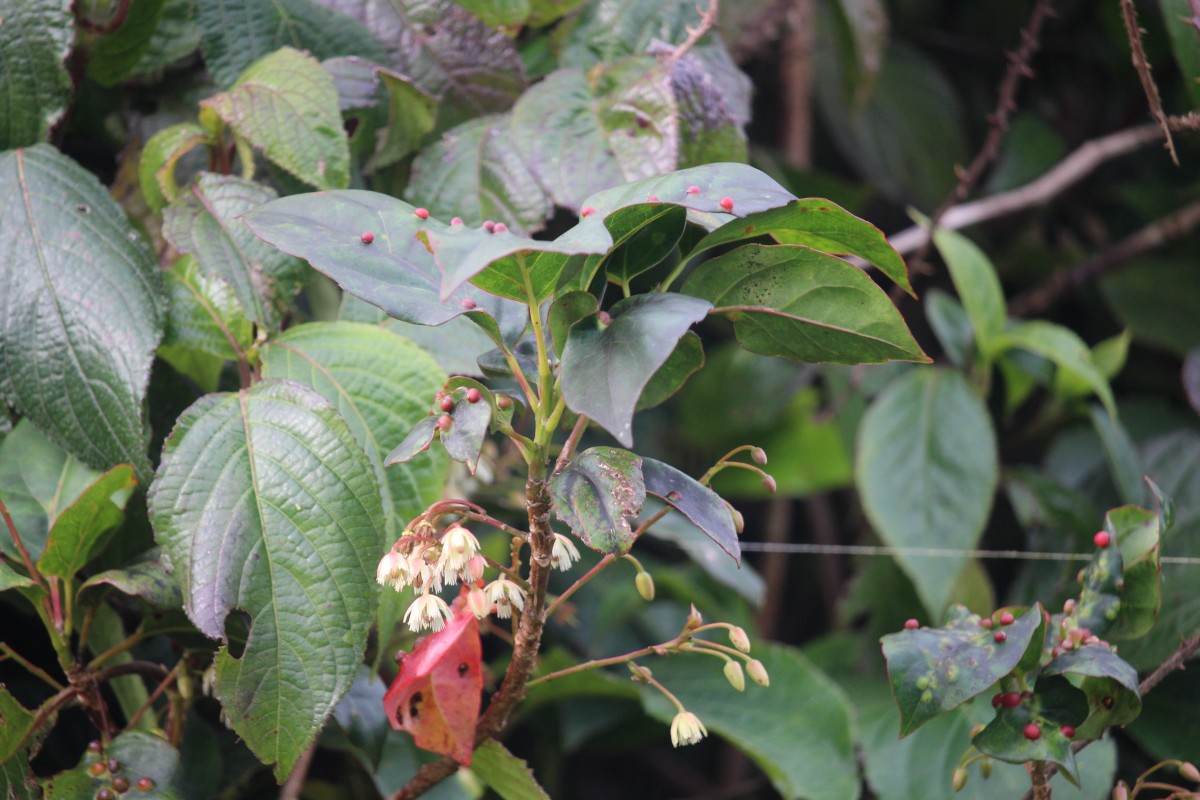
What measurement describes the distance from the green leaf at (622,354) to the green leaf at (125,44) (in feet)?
1.41

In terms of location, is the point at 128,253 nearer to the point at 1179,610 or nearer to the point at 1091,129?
the point at 1179,610

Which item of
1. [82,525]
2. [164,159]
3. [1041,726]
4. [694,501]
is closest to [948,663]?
[1041,726]

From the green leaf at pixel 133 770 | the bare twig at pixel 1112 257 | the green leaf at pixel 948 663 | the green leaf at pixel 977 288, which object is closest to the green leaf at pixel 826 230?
the green leaf at pixel 948 663

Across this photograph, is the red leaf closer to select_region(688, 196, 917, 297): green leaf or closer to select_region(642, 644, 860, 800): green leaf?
select_region(688, 196, 917, 297): green leaf

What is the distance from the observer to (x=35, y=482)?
21.6 inches

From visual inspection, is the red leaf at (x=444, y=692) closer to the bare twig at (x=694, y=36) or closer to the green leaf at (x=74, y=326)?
the green leaf at (x=74, y=326)

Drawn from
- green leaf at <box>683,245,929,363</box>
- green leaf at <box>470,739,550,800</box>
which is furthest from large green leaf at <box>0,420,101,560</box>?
green leaf at <box>683,245,929,363</box>

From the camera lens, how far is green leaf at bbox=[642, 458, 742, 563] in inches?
15.0

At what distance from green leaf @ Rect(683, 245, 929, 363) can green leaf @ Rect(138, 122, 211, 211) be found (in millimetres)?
358

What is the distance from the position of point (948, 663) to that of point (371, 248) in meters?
0.33

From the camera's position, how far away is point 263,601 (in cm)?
45

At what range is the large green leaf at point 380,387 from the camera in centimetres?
53

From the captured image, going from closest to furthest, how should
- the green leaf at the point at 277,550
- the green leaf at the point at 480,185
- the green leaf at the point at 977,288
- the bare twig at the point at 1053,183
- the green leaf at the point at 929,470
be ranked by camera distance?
1. the green leaf at the point at 277,550
2. the green leaf at the point at 480,185
3. the green leaf at the point at 929,470
4. the green leaf at the point at 977,288
5. the bare twig at the point at 1053,183

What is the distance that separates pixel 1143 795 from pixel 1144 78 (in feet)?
2.00
